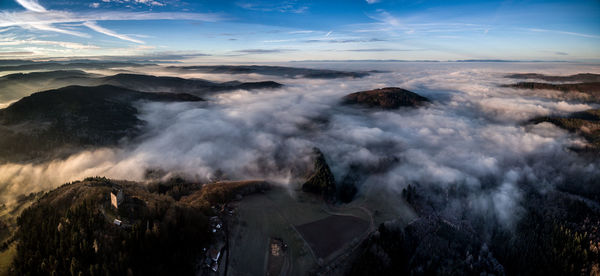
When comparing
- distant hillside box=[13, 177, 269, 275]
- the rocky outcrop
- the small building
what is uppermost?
the small building

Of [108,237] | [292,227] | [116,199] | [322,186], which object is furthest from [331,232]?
[116,199]

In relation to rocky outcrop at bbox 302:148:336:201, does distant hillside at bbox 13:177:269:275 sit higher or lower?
higher

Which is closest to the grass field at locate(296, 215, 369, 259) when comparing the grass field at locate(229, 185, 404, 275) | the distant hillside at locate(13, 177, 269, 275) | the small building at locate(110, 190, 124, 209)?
the grass field at locate(229, 185, 404, 275)

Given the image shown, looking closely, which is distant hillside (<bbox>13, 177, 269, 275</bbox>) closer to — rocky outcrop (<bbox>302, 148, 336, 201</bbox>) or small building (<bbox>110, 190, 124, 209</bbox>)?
small building (<bbox>110, 190, 124, 209</bbox>)

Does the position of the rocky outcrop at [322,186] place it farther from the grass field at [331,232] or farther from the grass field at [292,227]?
the grass field at [331,232]

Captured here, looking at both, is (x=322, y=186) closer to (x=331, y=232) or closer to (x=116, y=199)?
(x=331, y=232)

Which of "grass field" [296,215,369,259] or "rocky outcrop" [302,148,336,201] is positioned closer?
"grass field" [296,215,369,259]

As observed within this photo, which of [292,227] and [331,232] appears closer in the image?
[292,227]

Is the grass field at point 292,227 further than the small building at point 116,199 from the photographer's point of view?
Yes

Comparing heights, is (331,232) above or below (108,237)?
below

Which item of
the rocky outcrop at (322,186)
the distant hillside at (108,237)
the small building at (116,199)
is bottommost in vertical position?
the rocky outcrop at (322,186)

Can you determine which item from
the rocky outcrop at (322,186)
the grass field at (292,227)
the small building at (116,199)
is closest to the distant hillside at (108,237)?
the small building at (116,199)

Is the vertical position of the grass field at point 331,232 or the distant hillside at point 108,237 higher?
the distant hillside at point 108,237
